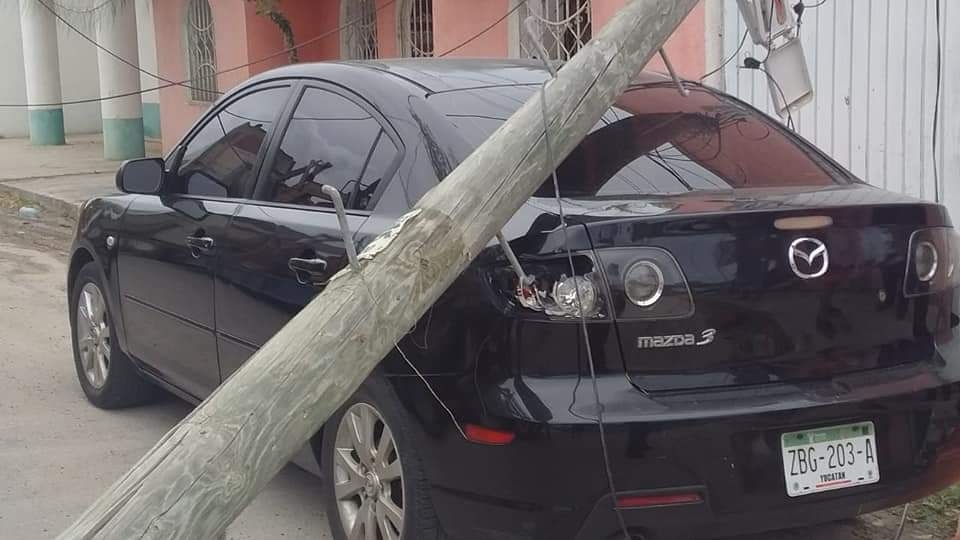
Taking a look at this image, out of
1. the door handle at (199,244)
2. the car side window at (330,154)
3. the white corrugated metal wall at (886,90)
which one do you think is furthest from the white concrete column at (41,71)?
the car side window at (330,154)

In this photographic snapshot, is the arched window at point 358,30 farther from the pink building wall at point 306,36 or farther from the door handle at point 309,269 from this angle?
the door handle at point 309,269

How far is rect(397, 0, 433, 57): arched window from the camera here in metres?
13.4

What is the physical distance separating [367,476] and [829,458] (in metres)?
1.40

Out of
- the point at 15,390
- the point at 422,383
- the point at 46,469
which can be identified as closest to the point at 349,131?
the point at 422,383

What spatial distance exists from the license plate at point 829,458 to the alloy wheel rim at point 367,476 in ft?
3.67

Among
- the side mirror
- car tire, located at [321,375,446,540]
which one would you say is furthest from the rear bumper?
the side mirror

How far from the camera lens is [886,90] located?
23.3ft

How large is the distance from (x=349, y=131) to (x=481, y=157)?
143cm

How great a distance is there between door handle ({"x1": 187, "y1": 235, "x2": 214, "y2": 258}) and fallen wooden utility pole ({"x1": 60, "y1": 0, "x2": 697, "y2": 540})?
195 centimetres

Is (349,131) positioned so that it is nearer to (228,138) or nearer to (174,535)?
(228,138)

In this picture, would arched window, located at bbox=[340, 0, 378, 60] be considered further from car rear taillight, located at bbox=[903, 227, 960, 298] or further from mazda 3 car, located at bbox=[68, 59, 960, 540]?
car rear taillight, located at bbox=[903, 227, 960, 298]

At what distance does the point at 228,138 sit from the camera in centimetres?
513

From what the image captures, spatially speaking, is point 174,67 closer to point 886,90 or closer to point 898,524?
point 886,90

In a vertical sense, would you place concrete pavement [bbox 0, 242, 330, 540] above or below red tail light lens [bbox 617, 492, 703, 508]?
below
